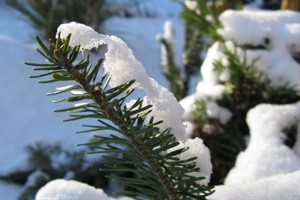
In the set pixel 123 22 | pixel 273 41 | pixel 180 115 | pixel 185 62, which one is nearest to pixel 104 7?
pixel 123 22

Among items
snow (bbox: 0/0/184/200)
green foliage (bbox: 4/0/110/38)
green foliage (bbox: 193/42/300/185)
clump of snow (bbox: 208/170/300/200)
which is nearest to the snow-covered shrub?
green foliage (bbox: 193/42/300/185)

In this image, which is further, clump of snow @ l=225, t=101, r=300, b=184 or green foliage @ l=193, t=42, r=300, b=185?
green foliage @ l=193, t=42, r=300, b=185

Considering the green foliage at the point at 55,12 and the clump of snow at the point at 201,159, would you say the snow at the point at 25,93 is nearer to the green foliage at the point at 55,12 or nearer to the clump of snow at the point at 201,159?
the green foliage at the point at 55,12

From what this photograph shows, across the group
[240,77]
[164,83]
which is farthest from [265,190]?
[164,83]

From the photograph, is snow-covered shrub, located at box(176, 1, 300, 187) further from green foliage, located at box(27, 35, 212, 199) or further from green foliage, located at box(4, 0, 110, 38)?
green foliage, located at box(4, 0, 110, 38)

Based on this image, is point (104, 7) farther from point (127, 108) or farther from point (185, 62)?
point (127, 108)

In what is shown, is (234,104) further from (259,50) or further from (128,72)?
(128,72)
